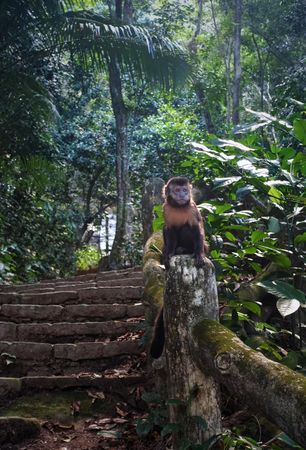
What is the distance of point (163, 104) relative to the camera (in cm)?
1451

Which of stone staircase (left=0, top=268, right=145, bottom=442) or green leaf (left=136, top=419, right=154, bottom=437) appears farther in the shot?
stone staircase (left=0, top=268, right=145, bottom=442)

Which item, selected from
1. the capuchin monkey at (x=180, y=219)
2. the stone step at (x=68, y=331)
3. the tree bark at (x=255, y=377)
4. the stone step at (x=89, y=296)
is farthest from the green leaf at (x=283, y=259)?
the stone step at (x=89, y=296)

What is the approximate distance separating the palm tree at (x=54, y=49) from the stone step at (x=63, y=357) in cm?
445

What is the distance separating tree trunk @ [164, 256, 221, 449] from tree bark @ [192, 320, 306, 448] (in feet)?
0.24

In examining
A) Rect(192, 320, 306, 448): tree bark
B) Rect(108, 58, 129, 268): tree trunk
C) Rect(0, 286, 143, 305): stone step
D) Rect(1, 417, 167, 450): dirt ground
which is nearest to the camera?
Rect(192, 320, 306, 448): tree bark

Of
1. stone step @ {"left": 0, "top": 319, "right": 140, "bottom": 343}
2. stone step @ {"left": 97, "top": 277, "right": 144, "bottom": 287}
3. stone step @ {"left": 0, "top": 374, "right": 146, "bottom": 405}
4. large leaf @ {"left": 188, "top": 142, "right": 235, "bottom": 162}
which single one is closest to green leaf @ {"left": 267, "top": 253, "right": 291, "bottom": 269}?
large leaf @ {"left": 188, "top": 142, "right": 235, "bottom": 162}

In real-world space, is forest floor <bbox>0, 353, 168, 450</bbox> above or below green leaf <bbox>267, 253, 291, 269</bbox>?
below

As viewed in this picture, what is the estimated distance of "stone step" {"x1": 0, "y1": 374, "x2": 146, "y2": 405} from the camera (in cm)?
403

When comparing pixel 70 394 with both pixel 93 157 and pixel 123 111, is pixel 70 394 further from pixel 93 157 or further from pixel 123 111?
pixel 93 157

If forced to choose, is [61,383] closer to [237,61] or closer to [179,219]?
[179,219]

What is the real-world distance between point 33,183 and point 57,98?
150 inches

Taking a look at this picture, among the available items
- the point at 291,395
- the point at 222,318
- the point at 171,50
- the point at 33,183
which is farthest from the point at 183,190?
the point at 33,183

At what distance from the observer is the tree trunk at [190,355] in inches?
98.5

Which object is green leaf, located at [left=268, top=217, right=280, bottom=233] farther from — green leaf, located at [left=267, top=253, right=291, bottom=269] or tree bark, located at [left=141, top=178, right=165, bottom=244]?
tree bark, located at [left=141, top=178, right=165, bottom=244]
